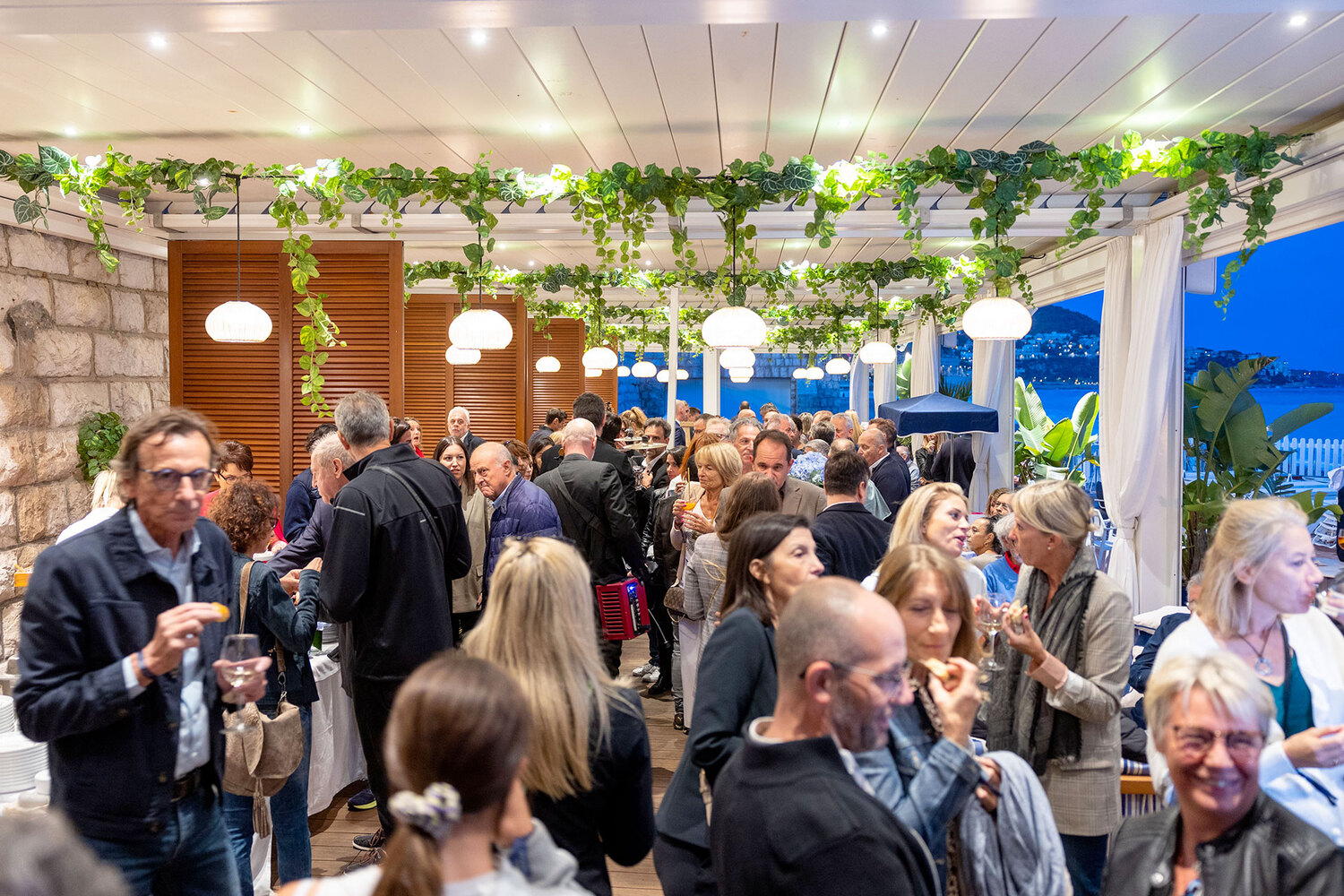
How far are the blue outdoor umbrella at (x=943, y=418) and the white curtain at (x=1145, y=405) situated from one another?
1.67 meters

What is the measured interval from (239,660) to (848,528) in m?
2.47

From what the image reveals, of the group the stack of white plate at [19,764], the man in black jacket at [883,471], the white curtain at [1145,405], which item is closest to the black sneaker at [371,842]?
the stack of white plate at [19,764]

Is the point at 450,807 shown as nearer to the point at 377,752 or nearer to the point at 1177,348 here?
the point at 377,752

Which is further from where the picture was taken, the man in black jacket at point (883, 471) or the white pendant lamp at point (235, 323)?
the man in black jacket at point (883, 471)

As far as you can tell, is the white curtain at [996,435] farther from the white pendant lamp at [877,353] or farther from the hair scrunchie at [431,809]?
the hair scrunchie at [431,809]

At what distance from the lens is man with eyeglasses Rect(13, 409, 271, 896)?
6.24ft

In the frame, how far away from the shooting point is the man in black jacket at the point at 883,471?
286 inches

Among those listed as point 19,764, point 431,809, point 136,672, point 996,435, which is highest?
point 996,435

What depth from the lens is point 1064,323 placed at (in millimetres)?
23359

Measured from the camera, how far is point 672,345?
920 cm

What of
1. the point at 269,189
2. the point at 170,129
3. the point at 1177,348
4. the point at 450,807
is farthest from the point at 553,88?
the point at 1177,348

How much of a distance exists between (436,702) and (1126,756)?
2919mm

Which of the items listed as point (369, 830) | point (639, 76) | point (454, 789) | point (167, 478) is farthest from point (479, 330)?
point (454, 789)

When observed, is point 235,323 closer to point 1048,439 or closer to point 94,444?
point 94,444
